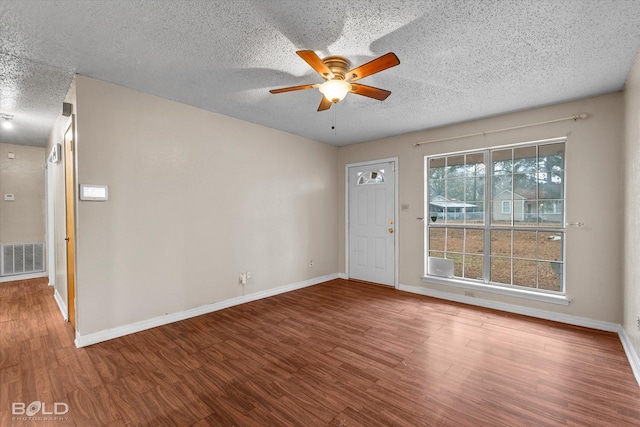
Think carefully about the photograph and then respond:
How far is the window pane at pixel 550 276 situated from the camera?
3511 millimetres

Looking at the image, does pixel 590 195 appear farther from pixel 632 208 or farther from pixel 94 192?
pixel 94 192

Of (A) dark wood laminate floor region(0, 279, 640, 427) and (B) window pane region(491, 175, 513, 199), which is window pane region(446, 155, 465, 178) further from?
(A) dark wood laminate floor region(0, 279, 640, 427)

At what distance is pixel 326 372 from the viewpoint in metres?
2.33

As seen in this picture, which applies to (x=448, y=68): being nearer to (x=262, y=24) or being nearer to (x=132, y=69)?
(x=262, y=24)

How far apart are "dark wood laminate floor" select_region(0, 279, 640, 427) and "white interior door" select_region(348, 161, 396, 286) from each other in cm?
158

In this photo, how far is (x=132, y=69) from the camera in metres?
2.62

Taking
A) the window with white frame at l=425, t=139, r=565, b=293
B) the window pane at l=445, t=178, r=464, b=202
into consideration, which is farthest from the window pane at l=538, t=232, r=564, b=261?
the window pane at l=445, t=178, r=464, b=202

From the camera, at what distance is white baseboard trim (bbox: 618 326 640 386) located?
7.33 ft

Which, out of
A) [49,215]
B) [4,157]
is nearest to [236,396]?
[49,215]

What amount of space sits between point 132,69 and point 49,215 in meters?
3.70

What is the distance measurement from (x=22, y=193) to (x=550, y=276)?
8.58 meters

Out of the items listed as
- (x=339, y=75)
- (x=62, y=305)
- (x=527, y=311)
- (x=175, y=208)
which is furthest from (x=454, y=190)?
(x=62, y=305)

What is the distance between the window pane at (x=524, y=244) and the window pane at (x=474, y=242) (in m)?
0.39

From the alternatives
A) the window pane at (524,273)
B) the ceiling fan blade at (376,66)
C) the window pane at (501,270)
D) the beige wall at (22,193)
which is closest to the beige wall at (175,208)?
the ceiling fan blade at (376,66)
